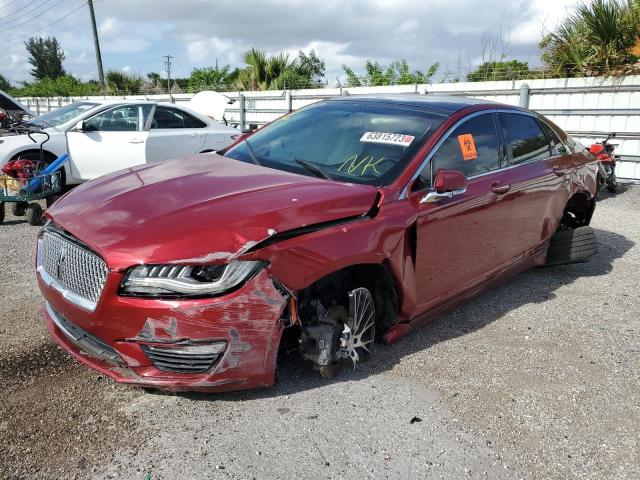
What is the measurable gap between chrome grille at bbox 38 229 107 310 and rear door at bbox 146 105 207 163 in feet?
18.8

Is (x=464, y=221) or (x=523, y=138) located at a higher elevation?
(x=523, y=138)

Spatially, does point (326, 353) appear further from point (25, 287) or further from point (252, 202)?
point (25, 287)

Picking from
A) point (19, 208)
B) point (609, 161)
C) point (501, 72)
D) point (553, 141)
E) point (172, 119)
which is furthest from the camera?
point (501, 72)

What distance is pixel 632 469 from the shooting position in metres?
2.46

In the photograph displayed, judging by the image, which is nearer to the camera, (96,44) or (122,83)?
(122,83)

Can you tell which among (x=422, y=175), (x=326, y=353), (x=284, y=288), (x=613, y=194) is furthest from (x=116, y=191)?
(x=613, y=194)

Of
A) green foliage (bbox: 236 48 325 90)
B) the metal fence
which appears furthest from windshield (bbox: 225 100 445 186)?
green foliage (bbox: 236 48 325 90)

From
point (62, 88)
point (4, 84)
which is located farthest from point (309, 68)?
point (4, 84)

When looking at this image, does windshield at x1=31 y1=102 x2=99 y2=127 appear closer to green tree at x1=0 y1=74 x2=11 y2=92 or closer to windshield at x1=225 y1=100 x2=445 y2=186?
windshield at x1=225 y1=100 x2=445 y2=186

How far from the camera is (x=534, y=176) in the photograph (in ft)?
14.2

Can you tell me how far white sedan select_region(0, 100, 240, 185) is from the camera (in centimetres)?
782

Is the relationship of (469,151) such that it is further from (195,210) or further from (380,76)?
(380,76)

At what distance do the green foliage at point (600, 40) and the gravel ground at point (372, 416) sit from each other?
334 inches

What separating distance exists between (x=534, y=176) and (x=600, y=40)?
8310 millimetres
